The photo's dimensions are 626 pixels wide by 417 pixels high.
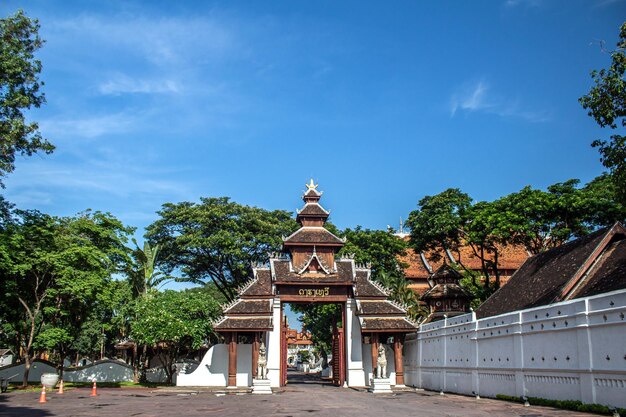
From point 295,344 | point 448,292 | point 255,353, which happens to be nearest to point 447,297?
point 448,292

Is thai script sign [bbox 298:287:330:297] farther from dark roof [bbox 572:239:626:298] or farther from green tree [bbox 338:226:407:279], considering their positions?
dark roof [bbox 572:239:626:298]

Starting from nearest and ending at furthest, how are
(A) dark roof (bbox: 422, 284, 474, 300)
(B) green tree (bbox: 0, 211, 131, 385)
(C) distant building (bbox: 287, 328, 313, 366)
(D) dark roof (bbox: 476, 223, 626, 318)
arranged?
(D) dark roof (bbox: 476, 223, 626, 318), (B) green tree (bbox: 0, 211, 131, 385), (A) dark roof (bbox: 422, 284, 474, 300), (C) distant building (bbox: 287, 328, 313, 366)

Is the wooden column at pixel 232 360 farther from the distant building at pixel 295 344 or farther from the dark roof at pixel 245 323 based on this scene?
the distant building at pixel 295 344

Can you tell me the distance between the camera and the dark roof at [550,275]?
21.6m

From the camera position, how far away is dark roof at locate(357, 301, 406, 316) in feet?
104

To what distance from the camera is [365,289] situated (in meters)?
33.0

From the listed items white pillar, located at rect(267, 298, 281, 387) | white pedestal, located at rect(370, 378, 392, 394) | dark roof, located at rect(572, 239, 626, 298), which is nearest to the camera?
dark roof, located at rect(572, 239, 626, 298)

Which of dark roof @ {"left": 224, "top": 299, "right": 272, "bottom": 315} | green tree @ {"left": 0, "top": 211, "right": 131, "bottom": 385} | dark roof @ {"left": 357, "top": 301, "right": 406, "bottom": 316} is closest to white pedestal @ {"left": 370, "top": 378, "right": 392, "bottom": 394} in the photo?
dark roof @ {"left": 357, "top": 301, "right": 406, "bottom": 316}

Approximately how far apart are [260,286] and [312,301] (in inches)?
130

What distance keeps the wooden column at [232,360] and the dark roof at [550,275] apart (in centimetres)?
1357

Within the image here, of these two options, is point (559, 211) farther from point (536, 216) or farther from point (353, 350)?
point (353, 350)

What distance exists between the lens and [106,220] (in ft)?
109

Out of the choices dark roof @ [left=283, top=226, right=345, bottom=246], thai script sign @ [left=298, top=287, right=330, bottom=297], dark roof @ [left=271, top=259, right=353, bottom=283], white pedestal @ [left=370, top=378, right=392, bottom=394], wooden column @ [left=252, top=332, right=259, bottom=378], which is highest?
dark roof @ [left=283, top=226, right=345, bottom=246]

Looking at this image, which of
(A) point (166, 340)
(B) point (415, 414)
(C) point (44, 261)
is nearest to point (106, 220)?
(C) point (44, 261)
